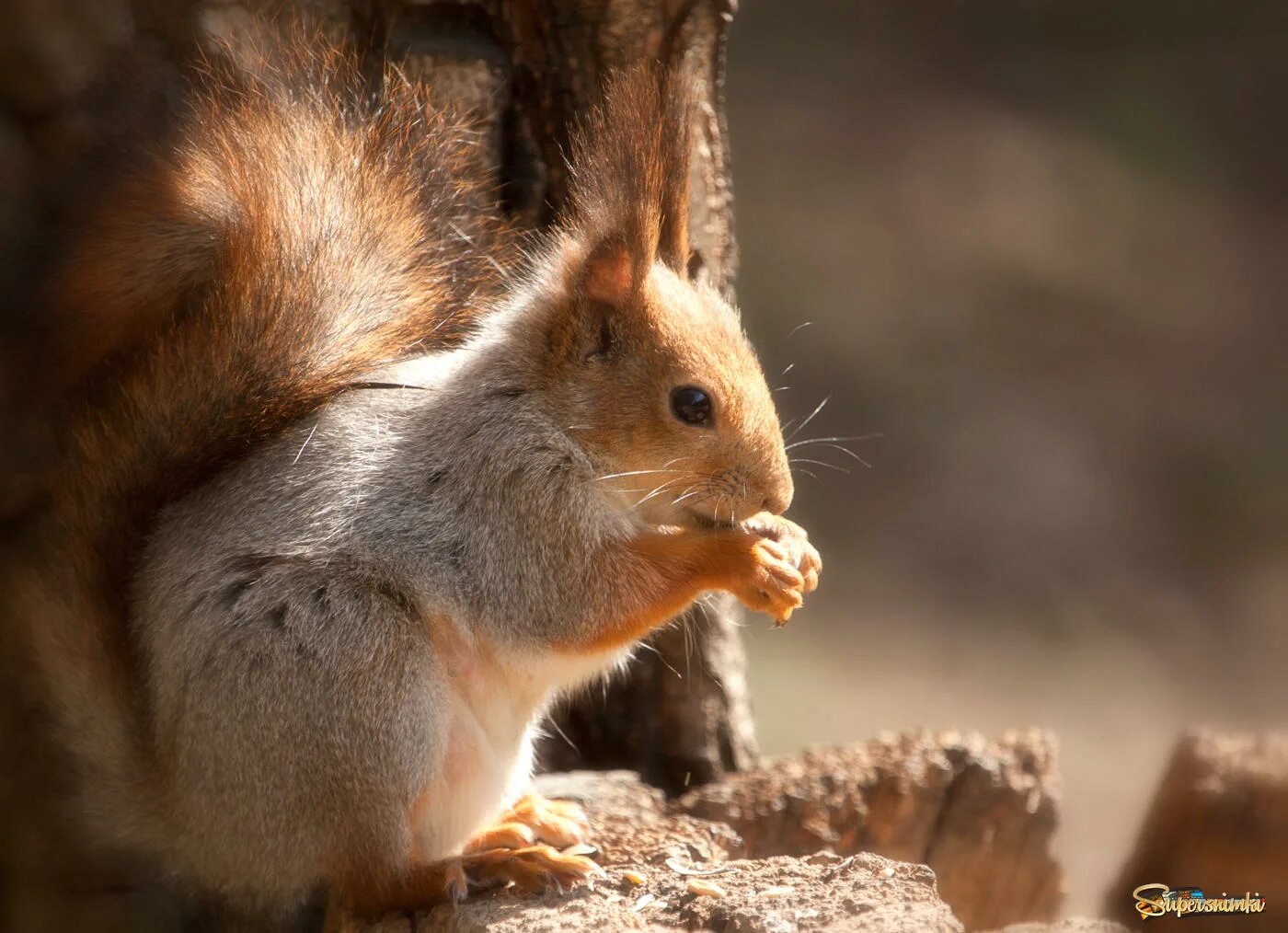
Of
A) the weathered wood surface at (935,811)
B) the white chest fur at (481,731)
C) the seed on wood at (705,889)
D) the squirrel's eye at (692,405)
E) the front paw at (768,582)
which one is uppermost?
the squirrel's eye at (692,405)

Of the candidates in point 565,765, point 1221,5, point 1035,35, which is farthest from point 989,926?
point 1221,5

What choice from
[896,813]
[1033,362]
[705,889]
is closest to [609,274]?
[705,889]

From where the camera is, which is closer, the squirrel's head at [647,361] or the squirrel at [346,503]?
the squirrel at [346,503]

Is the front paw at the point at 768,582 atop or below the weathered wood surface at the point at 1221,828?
atop

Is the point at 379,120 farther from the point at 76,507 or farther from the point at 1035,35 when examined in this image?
the point at 1035,35

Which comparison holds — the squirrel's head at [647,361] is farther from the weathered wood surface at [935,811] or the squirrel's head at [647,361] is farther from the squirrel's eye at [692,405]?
the weathered wood surface at [935,811]

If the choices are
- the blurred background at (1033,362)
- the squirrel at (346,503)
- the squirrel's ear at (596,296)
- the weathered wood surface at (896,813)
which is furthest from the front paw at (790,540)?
the blurred background at (1033,362)

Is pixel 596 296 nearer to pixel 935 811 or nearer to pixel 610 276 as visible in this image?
pixel 610 276

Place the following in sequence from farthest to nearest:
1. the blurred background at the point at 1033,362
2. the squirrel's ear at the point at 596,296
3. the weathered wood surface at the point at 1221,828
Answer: the blurred background at the point at 1033,362, the weathered wood surface at the point at 1221,828, the squirrel's ear at the point at 596,296
